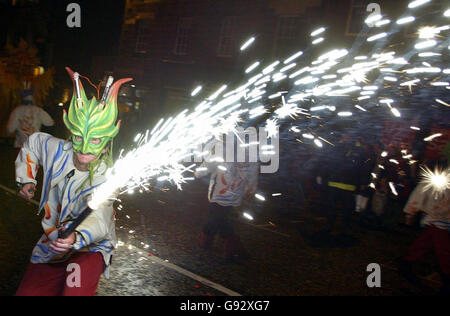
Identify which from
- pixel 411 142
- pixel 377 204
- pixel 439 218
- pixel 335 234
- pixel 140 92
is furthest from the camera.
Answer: pixel 140 92

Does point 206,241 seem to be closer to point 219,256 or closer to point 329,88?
point 219,256

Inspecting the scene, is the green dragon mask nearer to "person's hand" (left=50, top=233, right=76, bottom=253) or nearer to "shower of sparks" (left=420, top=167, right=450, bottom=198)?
"person's hand" (left=50, top=233, right=76, bottom=253)

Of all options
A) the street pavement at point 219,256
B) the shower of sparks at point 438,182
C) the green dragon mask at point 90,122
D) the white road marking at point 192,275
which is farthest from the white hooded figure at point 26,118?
the shower of sparks at point 438,182

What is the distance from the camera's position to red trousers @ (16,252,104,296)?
2.69 meters

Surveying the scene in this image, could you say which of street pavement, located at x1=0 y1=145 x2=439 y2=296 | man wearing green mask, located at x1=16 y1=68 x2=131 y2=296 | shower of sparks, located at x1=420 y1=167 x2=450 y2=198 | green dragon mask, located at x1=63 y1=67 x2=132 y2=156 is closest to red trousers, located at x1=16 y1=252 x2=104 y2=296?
man wearing green mask, located at x1=16 y1=68 x2=131 y2=296

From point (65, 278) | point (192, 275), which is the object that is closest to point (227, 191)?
point (192, 275)

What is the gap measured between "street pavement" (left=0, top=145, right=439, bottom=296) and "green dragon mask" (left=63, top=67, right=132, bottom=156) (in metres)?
2.18

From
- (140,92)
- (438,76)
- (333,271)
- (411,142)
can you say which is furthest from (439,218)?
(140,92)

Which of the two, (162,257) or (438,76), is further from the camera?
(438,76)

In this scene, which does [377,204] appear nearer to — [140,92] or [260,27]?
[260,27]

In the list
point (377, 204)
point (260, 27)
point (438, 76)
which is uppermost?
point (260, 27)

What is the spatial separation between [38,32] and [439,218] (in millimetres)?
23015

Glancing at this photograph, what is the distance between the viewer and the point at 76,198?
2879mm

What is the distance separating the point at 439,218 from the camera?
550cm
